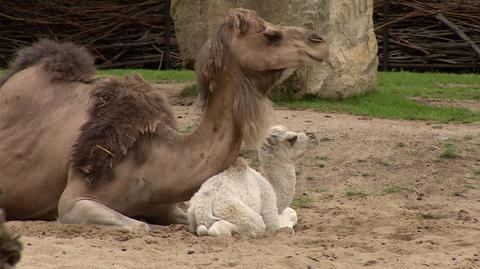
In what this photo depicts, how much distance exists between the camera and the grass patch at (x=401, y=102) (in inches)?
437

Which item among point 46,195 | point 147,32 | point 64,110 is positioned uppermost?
point 64,110

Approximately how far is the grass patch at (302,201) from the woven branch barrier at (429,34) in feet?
27.4

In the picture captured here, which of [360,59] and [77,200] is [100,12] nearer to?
[360,59]

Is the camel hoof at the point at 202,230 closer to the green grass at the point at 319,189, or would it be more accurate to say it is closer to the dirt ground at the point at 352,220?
the dirt ground at the point at 352,220

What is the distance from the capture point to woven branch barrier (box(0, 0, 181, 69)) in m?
16.7

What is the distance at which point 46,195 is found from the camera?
679 cm

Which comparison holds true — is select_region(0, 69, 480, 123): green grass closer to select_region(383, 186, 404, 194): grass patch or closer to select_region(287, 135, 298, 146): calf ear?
select_region(383, 186, 404, 194): grass patch

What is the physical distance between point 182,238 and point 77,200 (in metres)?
0.71

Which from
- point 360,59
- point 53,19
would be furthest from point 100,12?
point 360,59

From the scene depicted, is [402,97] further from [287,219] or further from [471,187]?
[287,219]

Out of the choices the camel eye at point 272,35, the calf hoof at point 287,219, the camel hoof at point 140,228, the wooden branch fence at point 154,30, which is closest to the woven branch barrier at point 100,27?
the wooden branch fence at point 154,30

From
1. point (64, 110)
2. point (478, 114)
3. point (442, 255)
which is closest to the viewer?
point (442, 255)

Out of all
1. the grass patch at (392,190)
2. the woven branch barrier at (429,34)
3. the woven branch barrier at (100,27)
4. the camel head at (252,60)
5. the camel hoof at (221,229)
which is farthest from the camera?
the woven branch barrier at (100,27)

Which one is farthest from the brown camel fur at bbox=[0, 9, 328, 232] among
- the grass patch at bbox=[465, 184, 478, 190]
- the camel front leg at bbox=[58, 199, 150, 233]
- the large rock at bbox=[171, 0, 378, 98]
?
the large rock at bbox=[171, 0, 378, 98]
